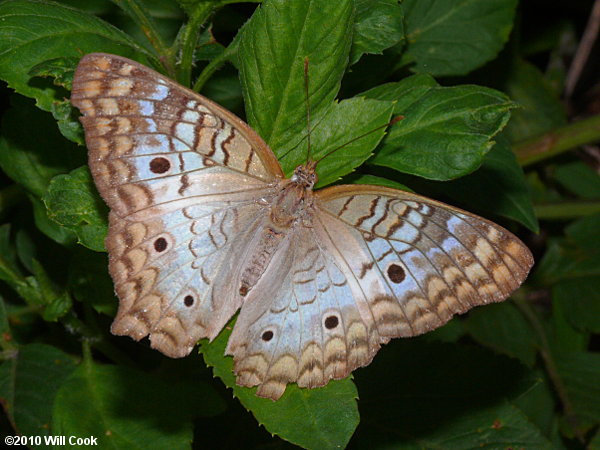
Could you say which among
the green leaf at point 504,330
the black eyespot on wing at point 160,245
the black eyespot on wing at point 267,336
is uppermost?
the black eyespot on wing at point 160,245

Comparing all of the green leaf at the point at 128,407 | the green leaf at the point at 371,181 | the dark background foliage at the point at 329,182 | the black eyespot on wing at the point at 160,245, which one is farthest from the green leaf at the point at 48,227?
the green leaf at the point at 371,181

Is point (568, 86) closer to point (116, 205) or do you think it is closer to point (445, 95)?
point (445, 95)

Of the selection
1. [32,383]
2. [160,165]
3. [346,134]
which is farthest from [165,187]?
[32,383]

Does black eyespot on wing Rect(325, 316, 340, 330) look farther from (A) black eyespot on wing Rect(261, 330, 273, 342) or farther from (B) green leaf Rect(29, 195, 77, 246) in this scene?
(B) green leaf Rect(29, 195, 77, 246)

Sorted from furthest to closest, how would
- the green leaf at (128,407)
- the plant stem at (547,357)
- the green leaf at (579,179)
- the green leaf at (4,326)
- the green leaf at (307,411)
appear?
1. the green leaf at (579,179)
2. the plant stem at (547,357)
3. the green leaf at (4,326)
4. the green leaf at (128,407)
5. the green leaf at (307,411)

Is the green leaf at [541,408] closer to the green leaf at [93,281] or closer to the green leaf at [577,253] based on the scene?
the green leaf at [577,253]

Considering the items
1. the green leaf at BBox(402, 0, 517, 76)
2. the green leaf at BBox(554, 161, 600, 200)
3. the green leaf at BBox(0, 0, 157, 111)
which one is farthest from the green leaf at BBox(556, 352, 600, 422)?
the green leaf at BBox(0, 0, 157, 111)
